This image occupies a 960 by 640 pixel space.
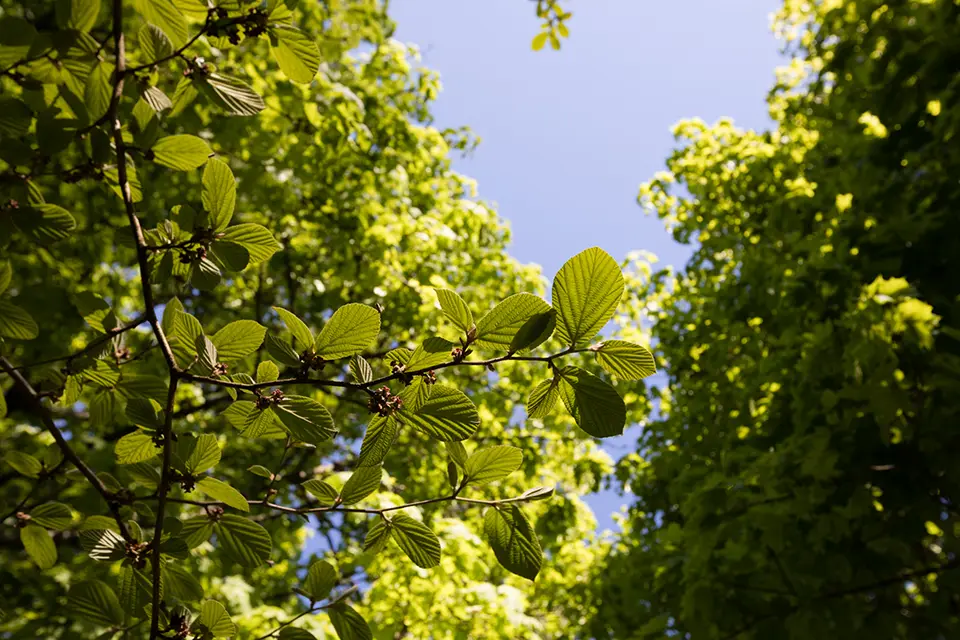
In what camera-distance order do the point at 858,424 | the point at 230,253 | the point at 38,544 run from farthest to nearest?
1. the point at 858,424
2. the point at 38,544
3. the point at 230,253

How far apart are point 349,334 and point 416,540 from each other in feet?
1.25

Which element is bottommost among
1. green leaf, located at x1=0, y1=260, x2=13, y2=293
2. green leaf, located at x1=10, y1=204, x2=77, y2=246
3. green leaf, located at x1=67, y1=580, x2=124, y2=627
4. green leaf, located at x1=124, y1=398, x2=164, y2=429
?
green leaf, located at x1=67, y1=580, x2=124, y2=627

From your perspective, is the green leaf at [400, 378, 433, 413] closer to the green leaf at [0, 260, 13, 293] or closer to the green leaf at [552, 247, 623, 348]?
the green leaf at [552, 247, 623, 348]

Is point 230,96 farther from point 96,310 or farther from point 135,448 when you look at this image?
point 135,448

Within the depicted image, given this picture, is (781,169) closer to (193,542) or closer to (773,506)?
(773,506)

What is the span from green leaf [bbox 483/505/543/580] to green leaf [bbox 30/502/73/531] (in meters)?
0.86

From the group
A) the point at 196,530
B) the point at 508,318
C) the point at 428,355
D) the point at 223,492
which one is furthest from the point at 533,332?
the point at 196,530

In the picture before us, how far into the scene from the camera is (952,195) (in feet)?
9.92

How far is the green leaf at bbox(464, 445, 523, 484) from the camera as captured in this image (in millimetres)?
1032

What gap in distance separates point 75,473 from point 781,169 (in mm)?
6037

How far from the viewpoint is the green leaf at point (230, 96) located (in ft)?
3.63

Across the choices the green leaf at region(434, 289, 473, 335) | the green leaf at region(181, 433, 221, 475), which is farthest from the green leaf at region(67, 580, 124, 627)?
the green leaf at region(434, 289, 473, 335)

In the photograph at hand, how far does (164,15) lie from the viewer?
3.55ft

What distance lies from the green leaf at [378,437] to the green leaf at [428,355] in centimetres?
9
